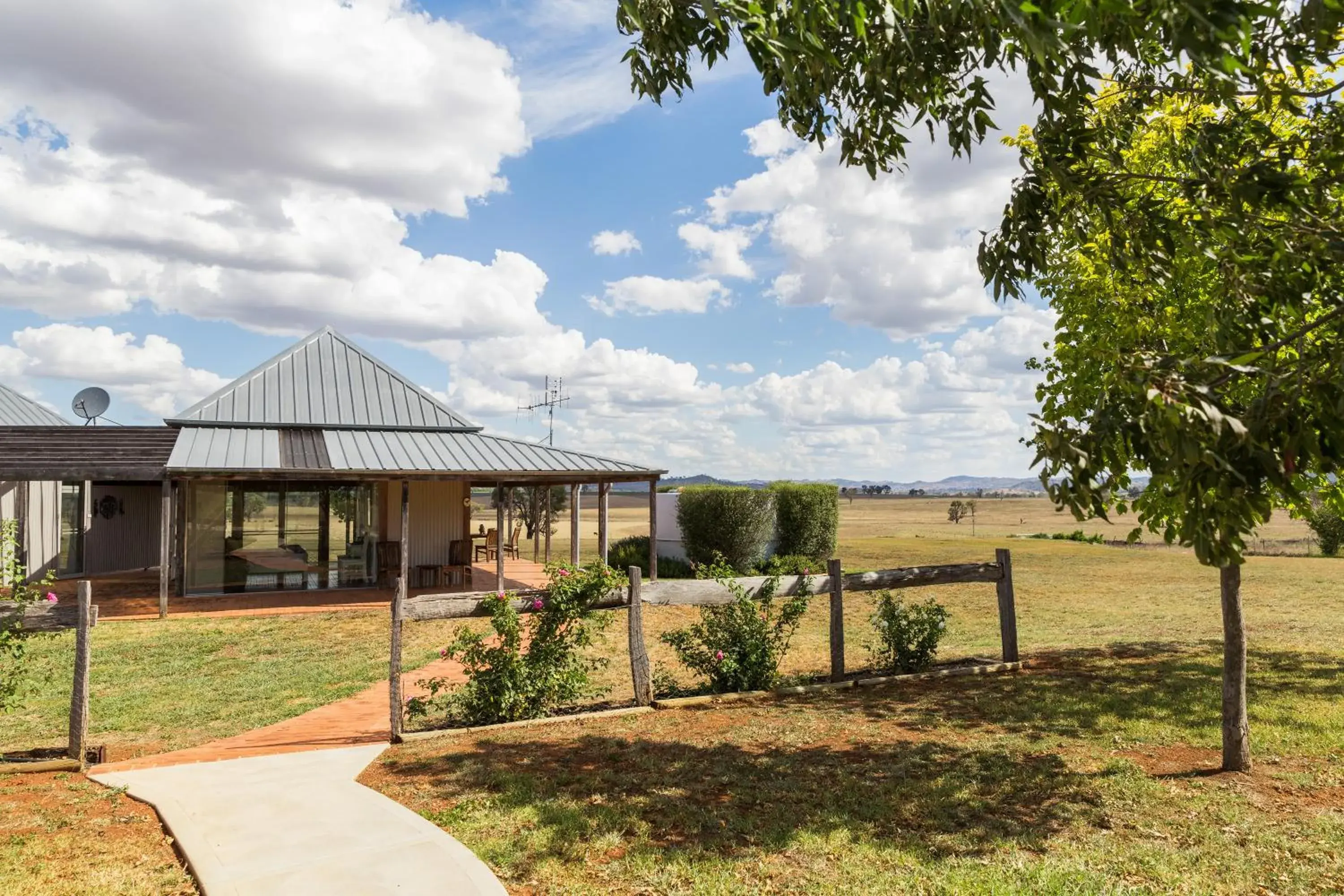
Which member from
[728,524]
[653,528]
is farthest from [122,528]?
[728,524]

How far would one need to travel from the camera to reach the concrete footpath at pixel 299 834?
4527 millimetres

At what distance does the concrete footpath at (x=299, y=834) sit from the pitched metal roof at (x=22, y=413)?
21497 millimetres

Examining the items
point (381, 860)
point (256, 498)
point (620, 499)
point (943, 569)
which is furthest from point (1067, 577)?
point (620, 499)

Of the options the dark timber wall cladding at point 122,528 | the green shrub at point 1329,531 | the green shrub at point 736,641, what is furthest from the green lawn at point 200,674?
the green shrub at point 1329,531

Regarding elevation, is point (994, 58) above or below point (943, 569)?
above

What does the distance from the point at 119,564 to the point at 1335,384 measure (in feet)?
92.8

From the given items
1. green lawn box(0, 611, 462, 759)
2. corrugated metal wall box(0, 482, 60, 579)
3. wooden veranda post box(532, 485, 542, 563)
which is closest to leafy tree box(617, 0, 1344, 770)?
green lawn box(0, 611, 462, 759)

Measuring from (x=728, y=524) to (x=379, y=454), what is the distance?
10770mm

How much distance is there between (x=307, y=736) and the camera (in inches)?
328

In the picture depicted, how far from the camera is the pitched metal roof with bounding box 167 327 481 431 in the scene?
19.9 metres

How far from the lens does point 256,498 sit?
19344 mm

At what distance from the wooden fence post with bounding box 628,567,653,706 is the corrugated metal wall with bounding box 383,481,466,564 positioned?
1305 centimetres

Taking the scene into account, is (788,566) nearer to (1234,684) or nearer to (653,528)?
(1234,684)

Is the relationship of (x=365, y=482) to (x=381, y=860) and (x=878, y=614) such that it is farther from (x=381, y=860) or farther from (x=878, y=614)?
(x=381, y=860)
